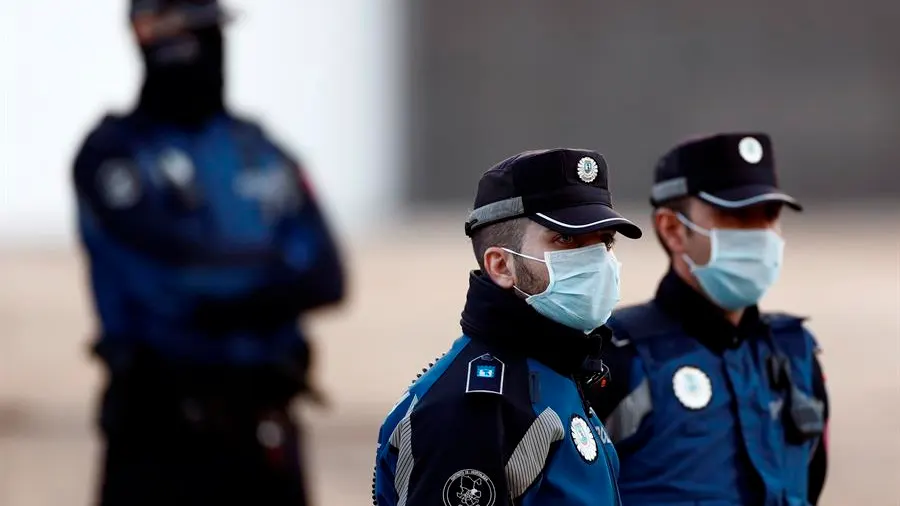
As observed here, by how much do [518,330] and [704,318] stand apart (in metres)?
1.05

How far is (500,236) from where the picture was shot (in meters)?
3.24

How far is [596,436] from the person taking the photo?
318 cm

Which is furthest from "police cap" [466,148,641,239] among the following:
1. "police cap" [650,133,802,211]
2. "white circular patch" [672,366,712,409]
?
"police cap" [650,133,802,211]

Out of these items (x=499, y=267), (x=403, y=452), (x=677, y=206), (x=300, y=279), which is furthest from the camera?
(x=300, y=279)

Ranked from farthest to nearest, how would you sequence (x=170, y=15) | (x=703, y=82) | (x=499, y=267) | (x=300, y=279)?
(x=703, y=82), (x=170, y=15), (x=300, y=279), (x=499, y=267)

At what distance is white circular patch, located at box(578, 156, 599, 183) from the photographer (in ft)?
10.5

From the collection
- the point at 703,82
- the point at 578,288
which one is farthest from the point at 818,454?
the point at 703,82

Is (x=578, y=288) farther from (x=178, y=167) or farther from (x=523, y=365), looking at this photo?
(x=178, y=167)

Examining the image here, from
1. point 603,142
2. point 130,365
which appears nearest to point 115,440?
point 130,365

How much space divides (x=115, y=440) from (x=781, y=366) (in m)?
1.98

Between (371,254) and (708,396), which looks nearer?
(708,396)

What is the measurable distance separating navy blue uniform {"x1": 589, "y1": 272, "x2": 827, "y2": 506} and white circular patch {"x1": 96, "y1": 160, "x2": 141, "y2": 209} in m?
1.62

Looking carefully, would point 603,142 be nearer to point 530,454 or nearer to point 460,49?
point 460,49

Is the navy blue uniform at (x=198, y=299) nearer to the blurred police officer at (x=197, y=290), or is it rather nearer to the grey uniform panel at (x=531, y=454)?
the blurred police officer at (x=197, y=290)
